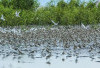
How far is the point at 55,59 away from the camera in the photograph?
878 cm

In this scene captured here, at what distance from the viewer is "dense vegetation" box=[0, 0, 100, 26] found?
3142cm

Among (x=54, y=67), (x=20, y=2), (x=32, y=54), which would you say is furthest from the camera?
(x=20, y=2)

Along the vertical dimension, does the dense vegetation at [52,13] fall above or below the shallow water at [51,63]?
above

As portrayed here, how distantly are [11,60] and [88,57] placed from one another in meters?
2.33

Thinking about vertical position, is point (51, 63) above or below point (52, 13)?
below

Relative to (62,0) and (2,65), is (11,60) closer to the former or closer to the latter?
(2,65)

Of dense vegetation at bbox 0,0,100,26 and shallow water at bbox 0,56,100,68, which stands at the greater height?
dense vegetation at bbox 0,0,100,26

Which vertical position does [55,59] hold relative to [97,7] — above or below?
below

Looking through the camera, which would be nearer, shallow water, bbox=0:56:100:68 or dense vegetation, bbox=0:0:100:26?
shallow water, bbox=0:56:100:68

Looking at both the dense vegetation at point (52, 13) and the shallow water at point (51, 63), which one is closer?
the shallow water at point (51, 63)

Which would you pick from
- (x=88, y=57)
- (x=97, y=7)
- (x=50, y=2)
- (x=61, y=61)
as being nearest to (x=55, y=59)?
(x=61, y=61)

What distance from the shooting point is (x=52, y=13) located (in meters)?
34.1

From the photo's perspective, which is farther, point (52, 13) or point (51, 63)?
point (52, 13)

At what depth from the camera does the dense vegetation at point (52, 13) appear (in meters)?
31.4
